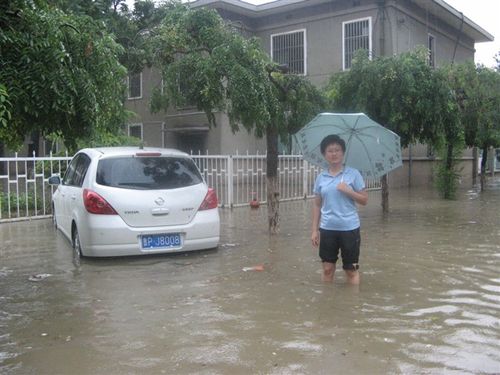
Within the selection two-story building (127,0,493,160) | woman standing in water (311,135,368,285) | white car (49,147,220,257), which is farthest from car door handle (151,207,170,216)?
two-story building (127,0,493,160)

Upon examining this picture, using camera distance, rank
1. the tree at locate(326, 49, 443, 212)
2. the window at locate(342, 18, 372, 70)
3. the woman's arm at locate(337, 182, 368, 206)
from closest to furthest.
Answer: the woman's arm at locate(337, 182, 368, 206), the tree at locate(326, 49, 443, 212), the window at locate(342, 18, 372, 70)

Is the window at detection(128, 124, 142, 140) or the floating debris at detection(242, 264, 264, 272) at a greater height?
the window at detection(128, 124, 142, 140)

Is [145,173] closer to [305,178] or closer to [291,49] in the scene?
[305,178]

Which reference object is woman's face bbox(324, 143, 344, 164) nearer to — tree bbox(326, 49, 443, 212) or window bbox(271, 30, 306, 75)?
tree bbox(326, 49, 443, 212)

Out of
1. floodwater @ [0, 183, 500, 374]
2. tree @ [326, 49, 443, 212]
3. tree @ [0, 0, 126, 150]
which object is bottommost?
floodwater @ [0, 183, 500, 374]

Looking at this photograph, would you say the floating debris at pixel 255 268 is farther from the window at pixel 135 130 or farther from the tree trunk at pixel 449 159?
the window at pixel 135 130

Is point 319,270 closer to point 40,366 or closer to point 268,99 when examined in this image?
point 268,99

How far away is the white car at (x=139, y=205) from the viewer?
6781mm

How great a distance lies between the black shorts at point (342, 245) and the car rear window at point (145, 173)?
2556mm

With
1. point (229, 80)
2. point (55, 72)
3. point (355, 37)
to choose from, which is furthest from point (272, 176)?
point (355, 37)

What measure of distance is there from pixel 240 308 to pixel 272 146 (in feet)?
14.5

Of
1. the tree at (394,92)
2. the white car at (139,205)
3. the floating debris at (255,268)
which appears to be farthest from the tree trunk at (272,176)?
the tree at (394,92)

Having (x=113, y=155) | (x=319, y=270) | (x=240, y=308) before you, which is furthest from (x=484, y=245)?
(x=113, y=155)

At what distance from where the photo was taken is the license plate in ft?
22.8
